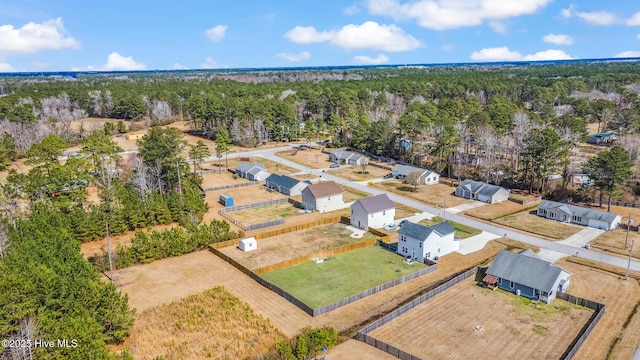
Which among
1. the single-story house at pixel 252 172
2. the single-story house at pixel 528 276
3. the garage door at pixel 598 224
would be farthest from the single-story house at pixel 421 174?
the single-story house at pixel 528 276

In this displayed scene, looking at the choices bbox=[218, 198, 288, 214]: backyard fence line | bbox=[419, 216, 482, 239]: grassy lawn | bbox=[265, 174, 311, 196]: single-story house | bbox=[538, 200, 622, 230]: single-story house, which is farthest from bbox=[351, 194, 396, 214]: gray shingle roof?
bbox=[538, 200, 622, 230]: single-story house

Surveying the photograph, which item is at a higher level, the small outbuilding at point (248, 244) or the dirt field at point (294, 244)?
the small outbuilding at point (248, 244)

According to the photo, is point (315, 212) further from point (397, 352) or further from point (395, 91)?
point (395, 91)

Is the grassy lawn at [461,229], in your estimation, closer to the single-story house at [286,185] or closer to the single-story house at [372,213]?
the single-story house at [372,213]

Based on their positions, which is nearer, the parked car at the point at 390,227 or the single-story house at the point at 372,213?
the single-story house at the point at 372,213

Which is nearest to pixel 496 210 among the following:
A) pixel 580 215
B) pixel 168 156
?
pixel 580 215

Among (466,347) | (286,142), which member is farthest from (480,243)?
(286,142)

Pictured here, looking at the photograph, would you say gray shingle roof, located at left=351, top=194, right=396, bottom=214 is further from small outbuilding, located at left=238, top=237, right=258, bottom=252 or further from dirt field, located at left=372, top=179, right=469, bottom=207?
small outbuilding, located at left=238, top=237, right=258, bottom=252
